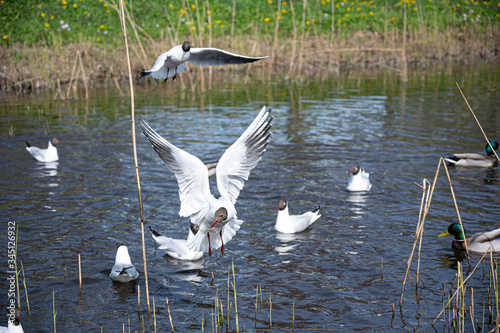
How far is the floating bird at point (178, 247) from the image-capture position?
7414mm

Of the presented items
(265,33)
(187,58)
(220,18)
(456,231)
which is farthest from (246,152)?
(220,18)

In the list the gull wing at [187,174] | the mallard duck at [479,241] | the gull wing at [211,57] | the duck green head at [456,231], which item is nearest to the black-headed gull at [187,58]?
the gull wing at [211,57]

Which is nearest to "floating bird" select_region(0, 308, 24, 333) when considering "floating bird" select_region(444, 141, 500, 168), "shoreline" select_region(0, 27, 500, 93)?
"floating bird" select_region(444, 141, 500, 168)

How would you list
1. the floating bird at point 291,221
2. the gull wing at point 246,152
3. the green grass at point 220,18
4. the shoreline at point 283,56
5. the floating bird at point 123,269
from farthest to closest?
the green grass at point 220,18, the shoreline at point 283,56, the floating bird at point 291,221, the floating bird at point 123,269, the gull wing at point 246,152

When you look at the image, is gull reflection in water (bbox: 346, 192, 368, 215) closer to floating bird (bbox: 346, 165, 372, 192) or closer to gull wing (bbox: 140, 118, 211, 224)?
floating bird (bbox: 346, 165, 372, 192)

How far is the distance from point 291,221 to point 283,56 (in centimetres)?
1660

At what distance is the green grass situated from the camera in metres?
24.5

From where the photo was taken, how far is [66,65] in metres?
20.9

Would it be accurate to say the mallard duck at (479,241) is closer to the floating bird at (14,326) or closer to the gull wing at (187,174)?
the gull wing at (187,174)

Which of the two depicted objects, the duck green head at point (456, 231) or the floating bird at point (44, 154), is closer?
the duck green head at point (456, 231)

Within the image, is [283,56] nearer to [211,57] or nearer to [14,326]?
[211,57]

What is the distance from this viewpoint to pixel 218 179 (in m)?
6.58

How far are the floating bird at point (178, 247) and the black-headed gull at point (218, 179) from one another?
0.58 metres

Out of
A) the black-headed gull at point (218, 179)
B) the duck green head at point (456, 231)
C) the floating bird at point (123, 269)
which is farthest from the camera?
the duck green head at point (456, 231)
